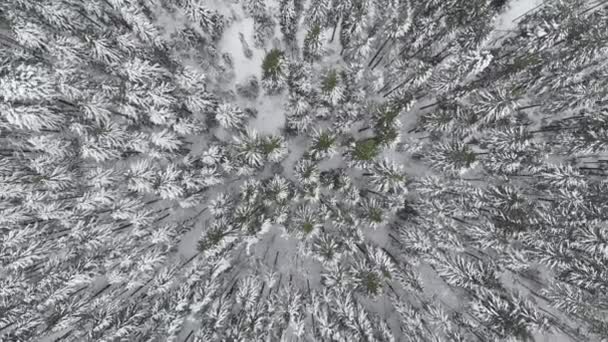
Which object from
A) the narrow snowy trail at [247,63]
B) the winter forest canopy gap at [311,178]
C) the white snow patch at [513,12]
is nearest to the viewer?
the winter forest canopy gap at [311,178]

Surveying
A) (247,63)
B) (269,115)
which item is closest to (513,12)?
(269,115)

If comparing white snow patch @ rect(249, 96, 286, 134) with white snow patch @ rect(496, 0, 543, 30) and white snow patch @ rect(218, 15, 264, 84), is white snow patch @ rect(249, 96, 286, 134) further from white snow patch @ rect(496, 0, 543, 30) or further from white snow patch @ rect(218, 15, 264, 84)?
white snow patch @ rect(496, 0, 543, 30)

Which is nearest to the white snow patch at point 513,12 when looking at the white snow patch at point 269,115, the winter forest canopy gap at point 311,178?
the winter forest canopy gap at point 311,178

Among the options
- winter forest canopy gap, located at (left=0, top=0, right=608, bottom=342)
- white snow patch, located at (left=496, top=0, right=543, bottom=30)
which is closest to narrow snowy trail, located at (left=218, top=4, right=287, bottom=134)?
winter forest canopy gap, located at (left=0, top=0, right=608, bottom=342)

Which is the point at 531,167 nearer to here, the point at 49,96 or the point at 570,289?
the point at 570,289

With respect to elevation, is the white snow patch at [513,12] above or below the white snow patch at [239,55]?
below

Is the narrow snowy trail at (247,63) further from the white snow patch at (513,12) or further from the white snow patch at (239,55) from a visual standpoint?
the white snow patch at (513,12)

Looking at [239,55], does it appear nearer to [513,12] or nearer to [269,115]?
[269,115]

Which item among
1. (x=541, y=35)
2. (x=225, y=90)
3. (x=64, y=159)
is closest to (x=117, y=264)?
(x=64, y=159)
